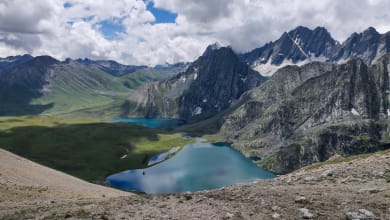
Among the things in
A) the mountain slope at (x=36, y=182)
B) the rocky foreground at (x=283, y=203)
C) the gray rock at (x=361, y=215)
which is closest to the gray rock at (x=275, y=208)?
the rocky foreground at (x=283, y=203)

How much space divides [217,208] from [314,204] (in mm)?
7472

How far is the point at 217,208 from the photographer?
29.9m

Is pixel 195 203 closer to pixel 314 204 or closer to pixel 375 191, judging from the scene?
pixel 314 204

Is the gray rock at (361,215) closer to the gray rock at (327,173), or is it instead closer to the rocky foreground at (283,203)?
the rocky foreground at (283,203)

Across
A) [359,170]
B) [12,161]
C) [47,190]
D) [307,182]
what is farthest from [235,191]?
[12,161]

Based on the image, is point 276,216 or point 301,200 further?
point 301,200

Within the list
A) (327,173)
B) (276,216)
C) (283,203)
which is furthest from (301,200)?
(327,173)

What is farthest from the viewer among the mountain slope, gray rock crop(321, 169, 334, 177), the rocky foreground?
the mountain slope

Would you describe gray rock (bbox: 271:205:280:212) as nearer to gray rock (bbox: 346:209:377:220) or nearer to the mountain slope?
gray rock (bbox: 346:209:377:220)

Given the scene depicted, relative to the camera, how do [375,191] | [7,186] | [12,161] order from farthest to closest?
[12,161]
[7,186]
[375,191]

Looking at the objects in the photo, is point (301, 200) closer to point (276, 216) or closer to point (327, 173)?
point (276, 216)

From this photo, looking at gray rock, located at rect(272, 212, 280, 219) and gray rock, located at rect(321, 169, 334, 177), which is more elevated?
gray rock, located at rect(321, 169, 334, 177)

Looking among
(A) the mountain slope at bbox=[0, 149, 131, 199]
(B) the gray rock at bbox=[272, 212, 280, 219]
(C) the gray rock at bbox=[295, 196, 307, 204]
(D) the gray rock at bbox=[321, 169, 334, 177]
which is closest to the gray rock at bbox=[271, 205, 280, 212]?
(B) the gray rock at bbox=[272, 212, 280, 219]

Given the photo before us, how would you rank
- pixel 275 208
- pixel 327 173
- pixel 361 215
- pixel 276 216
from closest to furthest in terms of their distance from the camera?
pixel 361 215 → pixel 276 216 → pixel 275 208 → pixel 327 173
